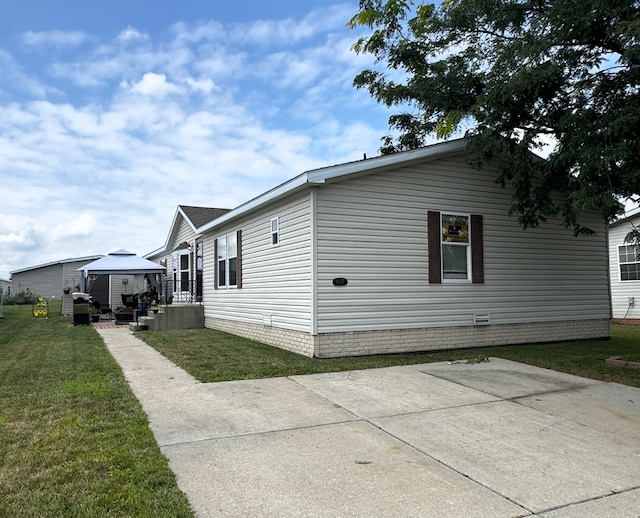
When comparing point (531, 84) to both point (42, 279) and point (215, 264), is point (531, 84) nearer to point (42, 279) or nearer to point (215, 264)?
point (215, 264)

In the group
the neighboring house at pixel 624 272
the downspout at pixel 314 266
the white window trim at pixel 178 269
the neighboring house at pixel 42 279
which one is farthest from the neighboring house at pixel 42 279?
the neighboring house at pixel 624 272

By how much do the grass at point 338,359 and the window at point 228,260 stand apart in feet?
6.21

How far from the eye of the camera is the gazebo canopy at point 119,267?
16.5 meters

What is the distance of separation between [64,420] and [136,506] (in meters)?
2.27

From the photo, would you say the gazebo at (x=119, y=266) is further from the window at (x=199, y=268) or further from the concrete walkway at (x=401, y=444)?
the concrete walkway at (x=401, y=444)

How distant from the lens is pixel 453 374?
727 cm

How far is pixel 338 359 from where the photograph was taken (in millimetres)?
8508

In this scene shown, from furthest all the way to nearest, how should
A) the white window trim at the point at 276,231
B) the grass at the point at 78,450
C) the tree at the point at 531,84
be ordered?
the white window trim at the point at 276,231 → the tree at the point at 531,84 → the grass at the point at 78,450

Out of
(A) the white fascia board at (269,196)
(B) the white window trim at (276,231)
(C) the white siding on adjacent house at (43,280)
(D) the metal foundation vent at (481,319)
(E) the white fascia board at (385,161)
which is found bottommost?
(D) the metal foundation vent at (481,319)

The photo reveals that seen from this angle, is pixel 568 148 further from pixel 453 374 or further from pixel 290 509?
pixel 290 509

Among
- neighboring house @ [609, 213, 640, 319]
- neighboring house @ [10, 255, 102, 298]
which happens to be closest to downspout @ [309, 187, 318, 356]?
neighboring house @ [609, 213, 640, 319]

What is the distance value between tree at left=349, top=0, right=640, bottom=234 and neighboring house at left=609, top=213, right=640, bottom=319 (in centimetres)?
836

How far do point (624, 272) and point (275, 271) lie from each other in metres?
13.2

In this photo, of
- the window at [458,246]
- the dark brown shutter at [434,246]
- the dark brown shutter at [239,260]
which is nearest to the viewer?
the dark brown shutter at [434,246]
